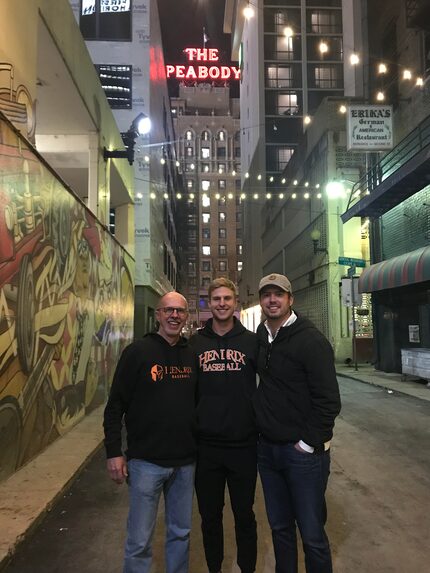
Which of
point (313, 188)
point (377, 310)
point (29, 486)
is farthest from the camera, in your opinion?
point (313, 188)

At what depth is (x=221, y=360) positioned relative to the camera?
3.27m

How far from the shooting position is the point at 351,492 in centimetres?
564

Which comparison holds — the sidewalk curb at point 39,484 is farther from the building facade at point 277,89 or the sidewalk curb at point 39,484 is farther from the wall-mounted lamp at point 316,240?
the building facade at point 277,89

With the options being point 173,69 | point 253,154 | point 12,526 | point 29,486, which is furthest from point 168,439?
point 173,69

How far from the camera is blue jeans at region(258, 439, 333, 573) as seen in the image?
2963mm

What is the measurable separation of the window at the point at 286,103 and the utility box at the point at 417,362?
41.3m

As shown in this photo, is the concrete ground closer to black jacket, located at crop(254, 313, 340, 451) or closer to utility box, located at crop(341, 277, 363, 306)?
black jacket, located at crop(254, 313, 340, 451)

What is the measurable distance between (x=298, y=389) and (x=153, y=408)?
885 mm

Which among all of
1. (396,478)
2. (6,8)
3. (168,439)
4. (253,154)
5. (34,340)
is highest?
(253,154)

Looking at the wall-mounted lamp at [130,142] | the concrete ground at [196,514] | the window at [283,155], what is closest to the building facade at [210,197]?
the window at [283,155]

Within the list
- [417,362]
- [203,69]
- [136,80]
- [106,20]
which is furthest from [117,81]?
[203,69]

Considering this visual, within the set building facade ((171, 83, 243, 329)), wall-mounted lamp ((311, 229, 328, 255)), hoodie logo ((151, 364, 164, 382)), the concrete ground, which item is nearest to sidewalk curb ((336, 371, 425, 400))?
the concrete ground

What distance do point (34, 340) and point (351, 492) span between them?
14.5ft

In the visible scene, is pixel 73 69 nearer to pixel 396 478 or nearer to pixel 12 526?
pixel 12 526
